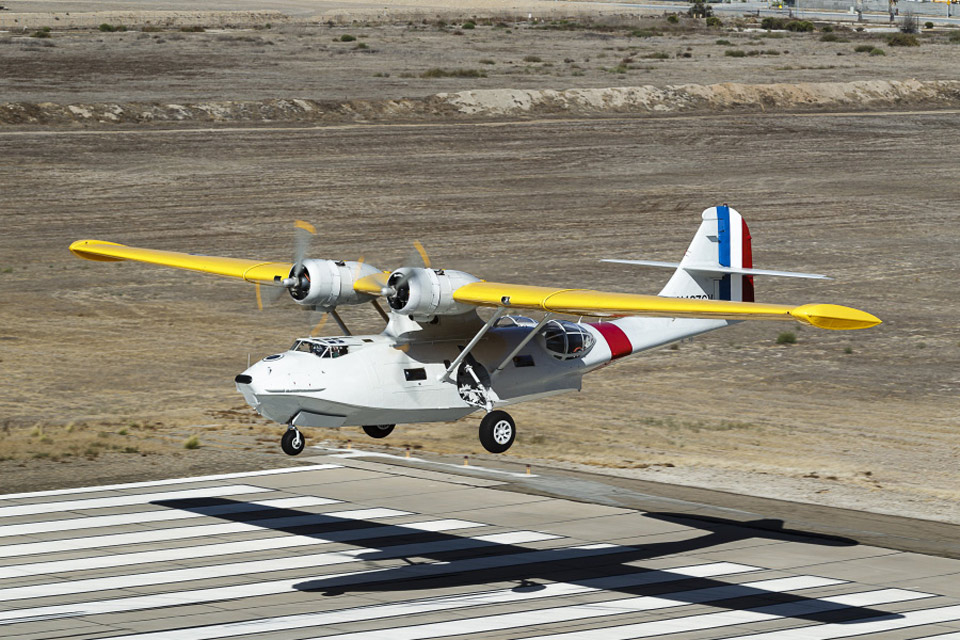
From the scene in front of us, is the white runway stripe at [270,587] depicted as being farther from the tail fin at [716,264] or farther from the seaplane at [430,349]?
the tail fin at [716,264]

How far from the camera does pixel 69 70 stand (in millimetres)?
119562

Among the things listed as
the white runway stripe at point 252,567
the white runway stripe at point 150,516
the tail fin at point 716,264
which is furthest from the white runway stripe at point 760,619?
the white runway stripe at point 150,516

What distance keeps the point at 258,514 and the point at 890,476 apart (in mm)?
17162

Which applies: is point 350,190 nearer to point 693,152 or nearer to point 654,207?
point 654,207

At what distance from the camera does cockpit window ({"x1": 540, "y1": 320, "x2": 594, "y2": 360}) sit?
34.5 m

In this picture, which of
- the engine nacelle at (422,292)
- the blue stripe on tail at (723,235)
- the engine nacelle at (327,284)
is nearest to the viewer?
the engine nacelle at (422,292)

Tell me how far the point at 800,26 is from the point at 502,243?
387 ft

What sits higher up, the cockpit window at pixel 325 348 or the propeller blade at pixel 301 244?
the propeller blade at pixel 301 244

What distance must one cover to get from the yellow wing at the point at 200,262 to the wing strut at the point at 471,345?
13.4ft

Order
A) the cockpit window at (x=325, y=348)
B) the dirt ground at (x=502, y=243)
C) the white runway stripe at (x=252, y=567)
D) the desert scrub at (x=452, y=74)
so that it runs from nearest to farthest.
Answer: the cockpit window at (x=325, y=348)
the white runway stripe at (x=252, y=567)
the dirt ground at (x=502, y=243)
the desert scrub at (x=452, y=74)

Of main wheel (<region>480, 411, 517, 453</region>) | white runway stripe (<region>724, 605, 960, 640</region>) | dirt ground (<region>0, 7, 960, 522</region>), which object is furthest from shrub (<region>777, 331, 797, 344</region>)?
main wheel (<region>480, 411, 517, 453</region>)

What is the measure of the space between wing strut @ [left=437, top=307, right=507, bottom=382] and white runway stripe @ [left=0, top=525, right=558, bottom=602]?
22.3 ft

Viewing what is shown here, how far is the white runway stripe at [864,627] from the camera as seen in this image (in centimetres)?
3167

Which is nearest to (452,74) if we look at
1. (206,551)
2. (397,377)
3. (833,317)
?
(206,551)
